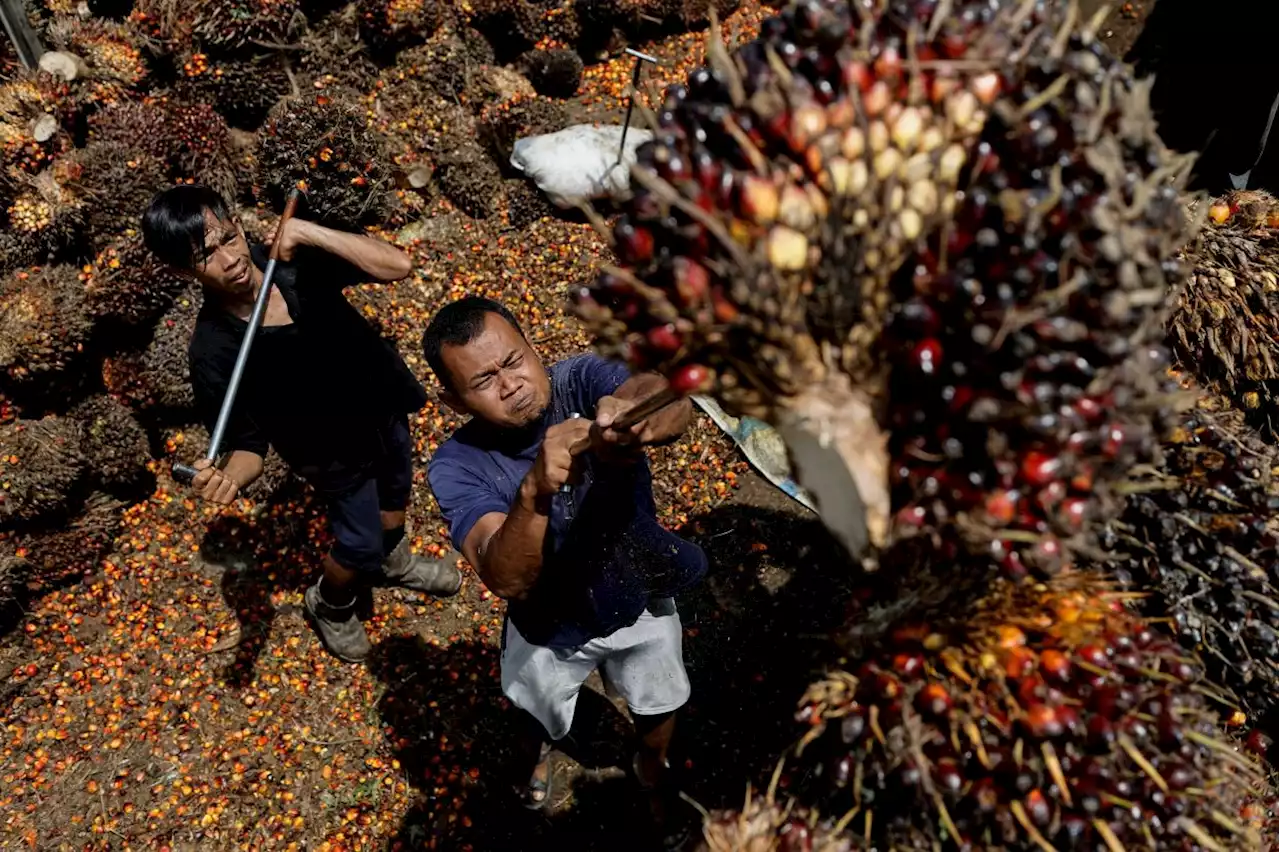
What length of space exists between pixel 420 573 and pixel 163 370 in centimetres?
248

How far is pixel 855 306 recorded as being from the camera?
4.61 ft

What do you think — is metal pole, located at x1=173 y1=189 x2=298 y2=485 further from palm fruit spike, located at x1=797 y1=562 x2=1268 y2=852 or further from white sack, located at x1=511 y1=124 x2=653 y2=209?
white sack, located at x1=511 y1=124 x2=653 y2=209

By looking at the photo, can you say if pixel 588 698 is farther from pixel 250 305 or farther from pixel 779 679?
pixel 250 305

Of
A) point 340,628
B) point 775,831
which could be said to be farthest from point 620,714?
point 775,831

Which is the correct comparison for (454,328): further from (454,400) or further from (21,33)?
(21,33)

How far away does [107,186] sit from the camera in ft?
19.5

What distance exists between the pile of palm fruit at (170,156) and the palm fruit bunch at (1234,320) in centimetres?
475

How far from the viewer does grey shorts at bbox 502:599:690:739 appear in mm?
3250

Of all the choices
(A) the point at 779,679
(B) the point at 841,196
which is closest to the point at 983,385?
(B) the point at 841,196

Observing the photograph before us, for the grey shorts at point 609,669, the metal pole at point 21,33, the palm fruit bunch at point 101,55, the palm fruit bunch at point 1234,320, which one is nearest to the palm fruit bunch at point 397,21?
the palm fruit bunch at point 101,55

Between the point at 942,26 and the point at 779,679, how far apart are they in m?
3.48

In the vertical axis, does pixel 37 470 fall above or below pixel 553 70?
below

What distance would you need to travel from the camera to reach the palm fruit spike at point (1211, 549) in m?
2.05

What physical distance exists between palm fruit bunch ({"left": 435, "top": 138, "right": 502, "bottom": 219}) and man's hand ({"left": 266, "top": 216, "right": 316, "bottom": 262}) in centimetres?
278
